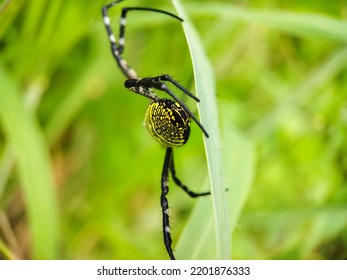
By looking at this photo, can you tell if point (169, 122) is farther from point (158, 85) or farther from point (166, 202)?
point (166, 202)

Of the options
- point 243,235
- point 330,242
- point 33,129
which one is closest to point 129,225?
point 243,235

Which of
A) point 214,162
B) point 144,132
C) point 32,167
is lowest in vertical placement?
point 144,132

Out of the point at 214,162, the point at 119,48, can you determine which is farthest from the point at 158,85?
the point at 119,48

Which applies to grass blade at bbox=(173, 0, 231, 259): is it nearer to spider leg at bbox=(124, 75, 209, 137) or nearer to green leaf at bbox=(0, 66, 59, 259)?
spider leg at bbox=(124, 75, 209, 137)

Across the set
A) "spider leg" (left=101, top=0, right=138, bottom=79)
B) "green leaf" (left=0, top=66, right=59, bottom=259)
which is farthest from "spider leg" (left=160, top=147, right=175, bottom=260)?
"green leaf" (left=0, top=66, right=59, bottom=259)

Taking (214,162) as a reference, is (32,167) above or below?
below

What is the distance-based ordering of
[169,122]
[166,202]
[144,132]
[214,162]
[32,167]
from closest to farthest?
[214,162] → [169,122] → [166,202] → [32,167] → [144,132]

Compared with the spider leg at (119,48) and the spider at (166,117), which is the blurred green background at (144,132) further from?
the spider at (166,117)

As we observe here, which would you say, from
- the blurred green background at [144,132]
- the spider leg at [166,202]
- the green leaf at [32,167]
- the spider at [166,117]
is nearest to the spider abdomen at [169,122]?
the spider at [166,117]
